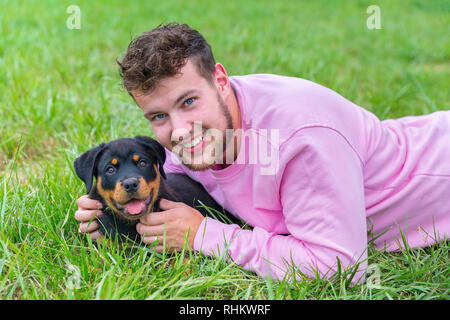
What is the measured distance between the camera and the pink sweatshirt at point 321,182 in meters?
2.34

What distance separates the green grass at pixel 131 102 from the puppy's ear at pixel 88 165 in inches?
12.6

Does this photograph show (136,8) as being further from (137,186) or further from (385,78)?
(137,186)

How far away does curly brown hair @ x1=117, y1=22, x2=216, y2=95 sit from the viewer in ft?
8.04

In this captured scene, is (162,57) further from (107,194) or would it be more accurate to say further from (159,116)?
(107,194)

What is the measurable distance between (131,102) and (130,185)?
2261 mm

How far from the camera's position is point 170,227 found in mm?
2693

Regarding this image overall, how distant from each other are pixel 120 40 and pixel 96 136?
10.3ft

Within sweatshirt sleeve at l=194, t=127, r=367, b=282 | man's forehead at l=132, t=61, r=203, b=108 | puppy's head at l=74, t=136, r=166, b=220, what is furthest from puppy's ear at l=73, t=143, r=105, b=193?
sweatshirt sleeve at l=194, t=127, r=367, b=282

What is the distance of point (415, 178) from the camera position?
2.71 meters
